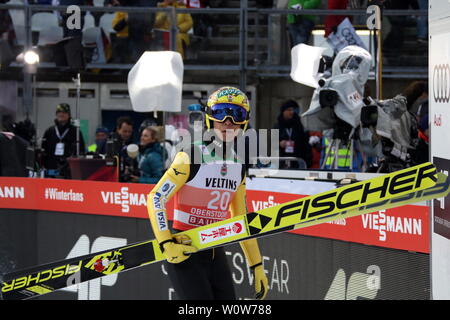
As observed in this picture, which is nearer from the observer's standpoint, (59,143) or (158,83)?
(158,83)

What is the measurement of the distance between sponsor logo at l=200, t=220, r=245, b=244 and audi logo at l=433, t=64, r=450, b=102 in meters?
1.55

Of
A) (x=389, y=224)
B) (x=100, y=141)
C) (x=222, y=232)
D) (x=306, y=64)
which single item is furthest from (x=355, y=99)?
(x=100, y=141)

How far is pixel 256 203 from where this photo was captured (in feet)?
30.2

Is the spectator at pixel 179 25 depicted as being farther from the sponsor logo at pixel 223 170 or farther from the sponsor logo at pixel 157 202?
the sponsor logo at pixel 157 202

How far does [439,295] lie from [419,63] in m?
6.89

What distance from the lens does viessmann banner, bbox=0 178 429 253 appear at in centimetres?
724

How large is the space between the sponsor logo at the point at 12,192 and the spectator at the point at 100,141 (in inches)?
40.0

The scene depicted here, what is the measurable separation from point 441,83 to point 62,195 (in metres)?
6.09

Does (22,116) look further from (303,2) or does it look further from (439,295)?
(439,295)

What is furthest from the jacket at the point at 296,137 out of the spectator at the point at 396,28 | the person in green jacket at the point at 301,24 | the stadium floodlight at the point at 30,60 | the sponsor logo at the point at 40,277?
the sponsor logo at the point at 40,277

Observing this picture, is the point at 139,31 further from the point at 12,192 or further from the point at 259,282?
the point at 259,282

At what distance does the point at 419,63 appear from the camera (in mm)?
12812

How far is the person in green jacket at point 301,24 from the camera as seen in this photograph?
12062 millimetres

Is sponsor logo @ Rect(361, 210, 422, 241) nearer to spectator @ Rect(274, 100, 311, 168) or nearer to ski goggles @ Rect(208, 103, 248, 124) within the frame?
ski goggles @ Rect(208, 103, 248, 124)
